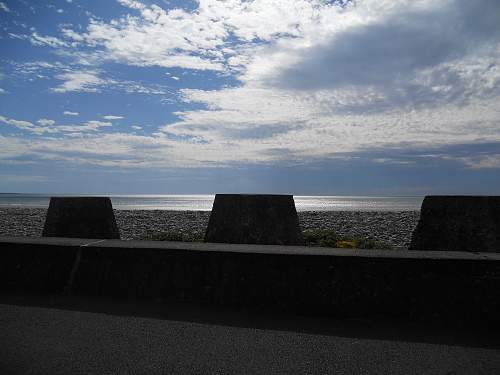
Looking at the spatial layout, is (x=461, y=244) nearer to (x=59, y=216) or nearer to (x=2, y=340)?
(x=2, y=340)

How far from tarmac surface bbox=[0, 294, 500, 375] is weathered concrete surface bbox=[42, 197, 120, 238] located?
3163 mm

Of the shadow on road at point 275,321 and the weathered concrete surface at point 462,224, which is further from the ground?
the weathered concrete surface at point 462,224

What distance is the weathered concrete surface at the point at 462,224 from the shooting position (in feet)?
17.4

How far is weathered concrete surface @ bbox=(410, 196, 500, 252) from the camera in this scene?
17.4ft

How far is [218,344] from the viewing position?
108 inches

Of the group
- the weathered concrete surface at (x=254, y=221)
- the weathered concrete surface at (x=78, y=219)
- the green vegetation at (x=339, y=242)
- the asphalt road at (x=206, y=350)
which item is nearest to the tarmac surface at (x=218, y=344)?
the asphalt road at (x=206, y=350)

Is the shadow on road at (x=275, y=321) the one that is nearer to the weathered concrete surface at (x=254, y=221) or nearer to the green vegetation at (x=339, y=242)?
the weathered concrete surface at (x=254, y=221)

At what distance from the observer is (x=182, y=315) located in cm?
329

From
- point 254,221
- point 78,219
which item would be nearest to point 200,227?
point 78,219

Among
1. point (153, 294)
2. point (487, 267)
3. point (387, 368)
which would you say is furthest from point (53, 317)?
point (487, 267)

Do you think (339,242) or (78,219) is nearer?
(78,219)

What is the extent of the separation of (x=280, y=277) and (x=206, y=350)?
0.98 metres

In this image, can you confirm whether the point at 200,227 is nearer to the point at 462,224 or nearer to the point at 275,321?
the point at 462,224

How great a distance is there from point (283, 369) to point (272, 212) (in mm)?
3781
